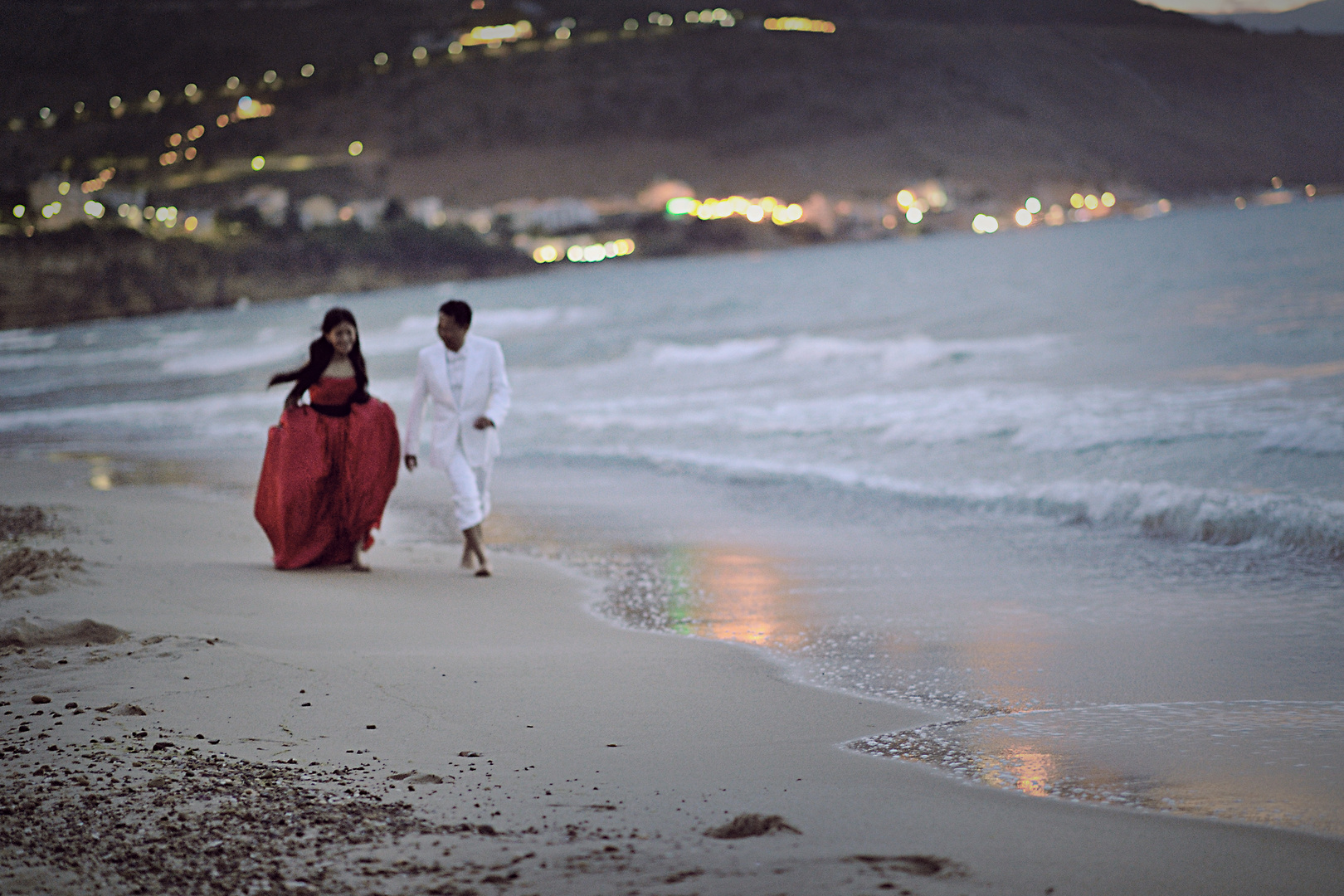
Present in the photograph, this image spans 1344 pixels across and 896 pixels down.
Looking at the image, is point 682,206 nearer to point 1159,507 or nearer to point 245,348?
point 245,348

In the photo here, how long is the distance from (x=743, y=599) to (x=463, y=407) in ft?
6.37

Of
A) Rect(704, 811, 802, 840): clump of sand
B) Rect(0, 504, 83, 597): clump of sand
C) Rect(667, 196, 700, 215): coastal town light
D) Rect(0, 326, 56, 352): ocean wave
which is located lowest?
Rect(704, 811, 802, 840): clump of sand

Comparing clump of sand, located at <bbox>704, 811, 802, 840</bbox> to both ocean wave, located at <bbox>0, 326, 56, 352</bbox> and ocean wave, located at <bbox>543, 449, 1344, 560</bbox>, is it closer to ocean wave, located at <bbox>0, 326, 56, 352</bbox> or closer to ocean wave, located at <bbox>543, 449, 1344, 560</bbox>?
ocean wave, located at <bbox>543, 449, 1344, 560</bbox>

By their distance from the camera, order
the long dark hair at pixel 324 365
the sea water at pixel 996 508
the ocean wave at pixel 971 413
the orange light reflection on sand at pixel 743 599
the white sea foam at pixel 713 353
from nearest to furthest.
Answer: the sea water at pixel 996 508
the orange light reflection on sand at pixel 743 599
the long dark hair at pixel 324 365
the ocean wave at pixel 971 413
the white sea foam at pixel 713 353

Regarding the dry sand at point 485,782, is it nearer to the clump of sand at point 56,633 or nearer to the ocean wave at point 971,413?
the clump of sand at point 56,633

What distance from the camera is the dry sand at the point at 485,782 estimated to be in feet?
9.21

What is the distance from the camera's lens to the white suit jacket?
22.9 ft

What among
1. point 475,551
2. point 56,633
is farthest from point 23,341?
point 56,633

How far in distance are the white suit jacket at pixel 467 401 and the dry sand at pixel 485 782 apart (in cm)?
151

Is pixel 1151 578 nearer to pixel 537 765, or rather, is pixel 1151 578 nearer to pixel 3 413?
pixel 537 765

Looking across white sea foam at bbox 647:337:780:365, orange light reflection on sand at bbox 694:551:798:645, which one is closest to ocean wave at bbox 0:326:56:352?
white sea foam at bbox 647:337:780:365

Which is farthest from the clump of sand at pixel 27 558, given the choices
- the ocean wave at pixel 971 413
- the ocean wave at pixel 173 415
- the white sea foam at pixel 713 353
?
the white sea foam at pixel 713 353

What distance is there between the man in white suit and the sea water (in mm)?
1017

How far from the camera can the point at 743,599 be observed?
21.3ft
